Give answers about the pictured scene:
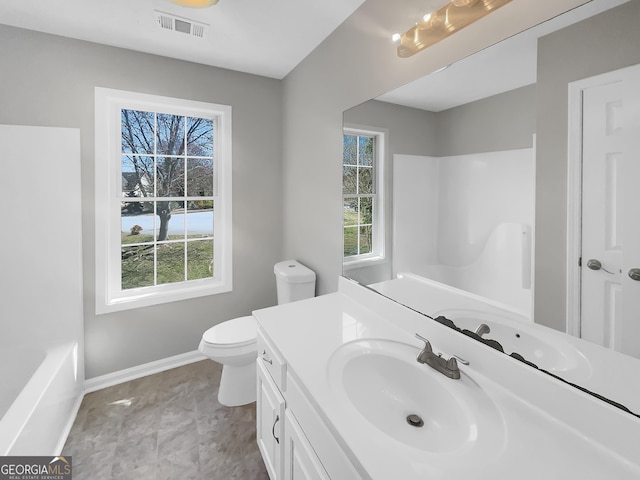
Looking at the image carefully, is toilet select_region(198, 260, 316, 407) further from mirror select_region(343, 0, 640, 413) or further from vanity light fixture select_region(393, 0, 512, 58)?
vanity light fixture select_region(393, 0, 512, 58)

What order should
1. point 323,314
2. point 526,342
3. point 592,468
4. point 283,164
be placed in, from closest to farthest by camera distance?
point 592,468 < point 526,342 < point 323,314 < point 283,164

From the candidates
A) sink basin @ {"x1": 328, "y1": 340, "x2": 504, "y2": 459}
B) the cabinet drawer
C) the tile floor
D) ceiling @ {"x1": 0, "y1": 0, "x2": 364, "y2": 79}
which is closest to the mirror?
sink basin @ {"x1": 328, "y1": 340, "x2": 504, "y2": 459}

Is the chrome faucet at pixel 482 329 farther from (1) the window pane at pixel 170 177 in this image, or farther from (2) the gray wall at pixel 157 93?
(1) the window pane at pixel 170 177

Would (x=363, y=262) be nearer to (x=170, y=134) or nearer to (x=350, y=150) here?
(x=350, y=150)

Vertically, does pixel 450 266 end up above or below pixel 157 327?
above

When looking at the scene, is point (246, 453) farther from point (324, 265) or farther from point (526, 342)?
point (526, 342)

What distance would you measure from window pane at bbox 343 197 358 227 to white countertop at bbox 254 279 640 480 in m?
0.79

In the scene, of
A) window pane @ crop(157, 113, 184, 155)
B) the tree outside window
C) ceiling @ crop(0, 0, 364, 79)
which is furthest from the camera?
window pane @ crop(157, 113, 184, 155)

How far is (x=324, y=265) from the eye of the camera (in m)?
2.20

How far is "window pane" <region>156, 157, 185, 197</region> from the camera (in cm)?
250

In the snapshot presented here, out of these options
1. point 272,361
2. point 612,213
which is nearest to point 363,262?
point 272,361

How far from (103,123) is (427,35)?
2117mm

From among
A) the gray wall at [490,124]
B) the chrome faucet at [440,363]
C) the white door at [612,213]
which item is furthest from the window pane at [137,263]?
the white door at [612,213]

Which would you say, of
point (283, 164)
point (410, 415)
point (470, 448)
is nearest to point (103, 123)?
point (283, 164)
